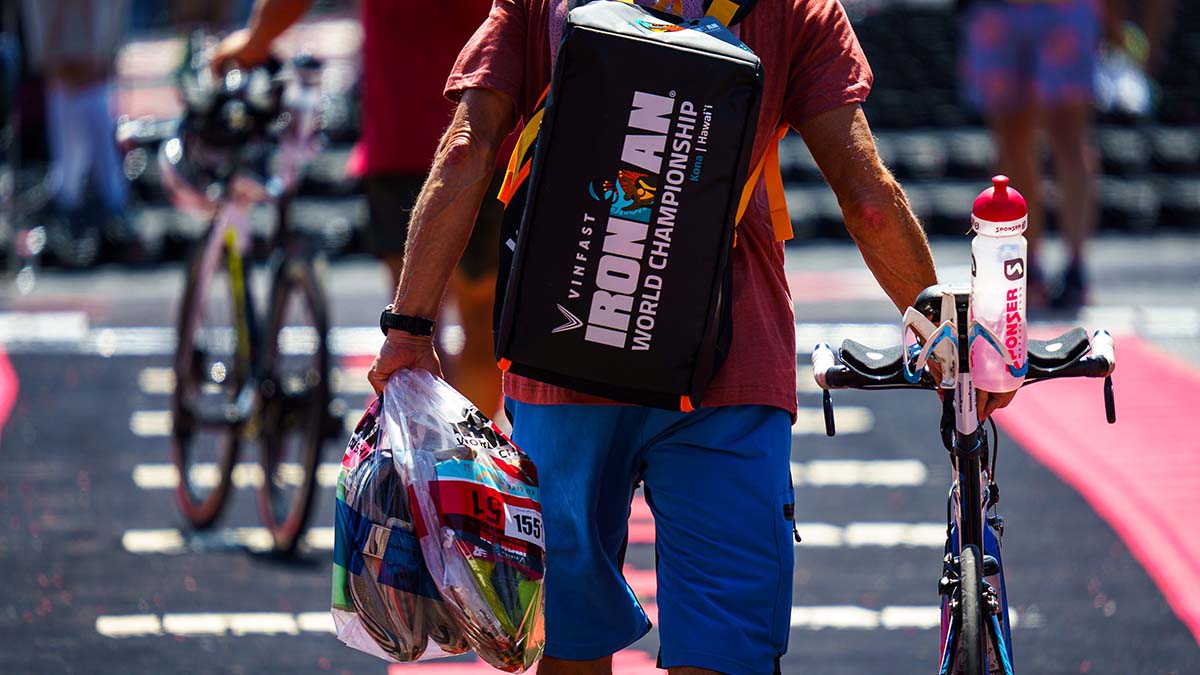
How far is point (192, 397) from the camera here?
6.11 meters

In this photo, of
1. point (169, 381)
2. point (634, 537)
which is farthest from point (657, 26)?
point (169, 381)

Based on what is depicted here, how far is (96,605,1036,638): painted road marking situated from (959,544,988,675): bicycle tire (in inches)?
78.8

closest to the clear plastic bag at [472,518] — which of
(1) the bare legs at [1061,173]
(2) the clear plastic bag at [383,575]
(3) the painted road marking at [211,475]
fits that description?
(2) the clear plastic bag at [383,575]

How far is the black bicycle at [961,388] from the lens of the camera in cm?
308

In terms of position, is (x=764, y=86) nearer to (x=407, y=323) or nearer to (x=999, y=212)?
(x=999, y=212)

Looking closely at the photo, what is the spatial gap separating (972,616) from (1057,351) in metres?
0.46

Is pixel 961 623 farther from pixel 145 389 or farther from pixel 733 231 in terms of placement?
pixel 145 389

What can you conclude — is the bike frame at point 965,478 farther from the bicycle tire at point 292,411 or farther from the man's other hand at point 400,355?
the bicycle tire at point 292,411

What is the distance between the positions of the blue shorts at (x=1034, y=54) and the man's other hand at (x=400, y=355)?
20.6 feet

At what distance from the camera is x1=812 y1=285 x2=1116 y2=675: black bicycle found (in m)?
3.08

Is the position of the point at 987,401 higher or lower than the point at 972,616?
higher

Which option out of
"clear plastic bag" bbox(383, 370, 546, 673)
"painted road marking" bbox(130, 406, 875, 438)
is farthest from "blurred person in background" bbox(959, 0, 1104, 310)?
"clear plastic bag" bbox(383, 370, 546, 673)

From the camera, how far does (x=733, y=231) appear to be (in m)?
3.18

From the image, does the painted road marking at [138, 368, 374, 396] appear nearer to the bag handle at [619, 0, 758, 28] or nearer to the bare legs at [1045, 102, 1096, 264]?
the bare legs at [1045, 102, 1096, 264]
